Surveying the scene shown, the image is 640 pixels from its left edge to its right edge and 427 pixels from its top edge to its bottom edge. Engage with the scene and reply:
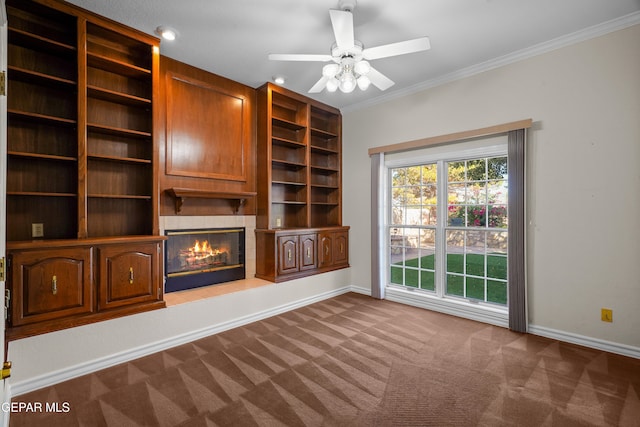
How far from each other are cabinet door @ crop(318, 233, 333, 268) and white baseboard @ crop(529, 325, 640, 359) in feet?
8.34

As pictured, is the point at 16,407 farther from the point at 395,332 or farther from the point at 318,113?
the point at 318,113

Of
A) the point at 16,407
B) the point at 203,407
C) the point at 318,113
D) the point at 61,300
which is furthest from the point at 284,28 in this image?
the point at 16,407

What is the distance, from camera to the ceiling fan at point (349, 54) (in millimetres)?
2236

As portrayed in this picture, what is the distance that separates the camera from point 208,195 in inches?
138

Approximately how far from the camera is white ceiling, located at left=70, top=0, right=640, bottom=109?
248 cm

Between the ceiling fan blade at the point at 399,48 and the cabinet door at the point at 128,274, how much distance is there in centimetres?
254

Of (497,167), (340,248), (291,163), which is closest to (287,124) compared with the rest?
(291,163)

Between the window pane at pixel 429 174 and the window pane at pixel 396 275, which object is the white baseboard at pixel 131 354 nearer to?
the window pane at pixel 396 275

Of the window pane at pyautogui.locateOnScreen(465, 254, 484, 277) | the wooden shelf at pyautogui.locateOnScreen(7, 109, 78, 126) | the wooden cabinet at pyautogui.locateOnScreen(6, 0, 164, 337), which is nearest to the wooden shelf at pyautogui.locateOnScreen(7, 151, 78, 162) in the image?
the wooden cabinet at pyautogui.locateOnScreen(6, 0, 164, 337)

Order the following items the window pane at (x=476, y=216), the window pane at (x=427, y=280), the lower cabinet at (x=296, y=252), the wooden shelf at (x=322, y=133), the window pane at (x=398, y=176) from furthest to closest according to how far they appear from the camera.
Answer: the wooden shelf at (x=322, y=133)
the window pane at (x=398, y=176)
the window pane at (x=427, y=280)
the lower cabinet at (x=296, y=252)
the window pane at (x=476, y=216)

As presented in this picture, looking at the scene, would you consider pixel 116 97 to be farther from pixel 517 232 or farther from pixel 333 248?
pixel 517 232

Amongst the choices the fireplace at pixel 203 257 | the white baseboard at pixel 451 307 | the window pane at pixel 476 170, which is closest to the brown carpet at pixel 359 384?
the white baseboard at pixel 451 307

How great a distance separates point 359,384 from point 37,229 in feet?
9.60

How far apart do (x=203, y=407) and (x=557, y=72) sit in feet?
13.9
